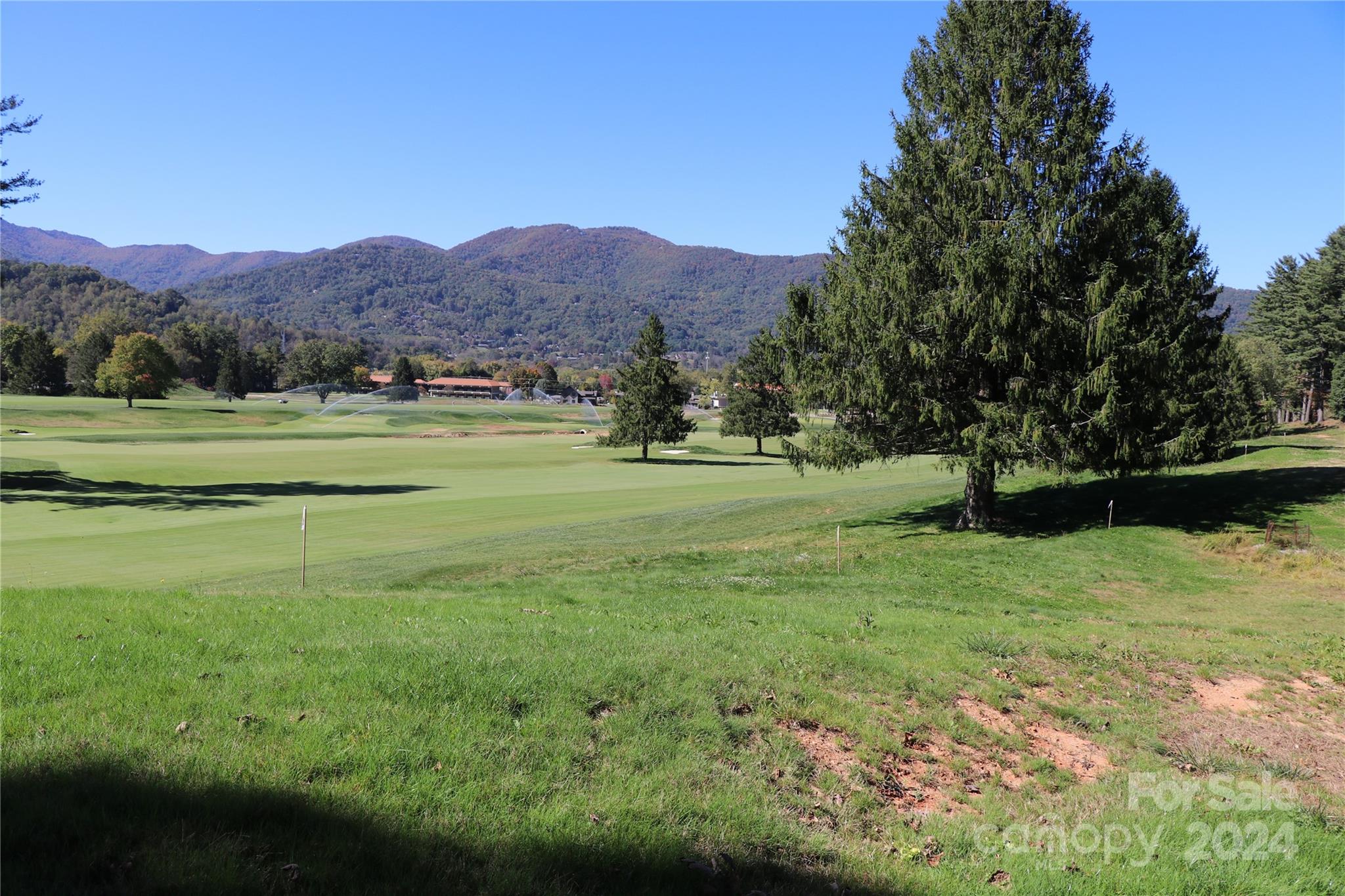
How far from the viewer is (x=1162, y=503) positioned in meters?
28.1

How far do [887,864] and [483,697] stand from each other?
138 inches

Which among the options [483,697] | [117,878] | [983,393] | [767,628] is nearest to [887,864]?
[483,697]

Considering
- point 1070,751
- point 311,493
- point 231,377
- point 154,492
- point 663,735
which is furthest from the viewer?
point 231,377

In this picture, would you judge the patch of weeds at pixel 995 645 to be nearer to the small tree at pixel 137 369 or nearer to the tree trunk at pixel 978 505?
the tree trunk at pixel 978 505

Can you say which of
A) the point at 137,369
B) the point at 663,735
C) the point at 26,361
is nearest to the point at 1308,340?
the point at 663,735

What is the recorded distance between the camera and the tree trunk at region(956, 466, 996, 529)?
2675cm

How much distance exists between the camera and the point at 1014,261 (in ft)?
74.9

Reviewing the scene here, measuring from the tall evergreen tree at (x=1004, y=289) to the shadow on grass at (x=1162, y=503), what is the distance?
211cm

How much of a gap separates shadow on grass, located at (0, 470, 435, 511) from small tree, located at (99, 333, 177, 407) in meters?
78.6

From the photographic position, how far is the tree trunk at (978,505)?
2675 centimetres

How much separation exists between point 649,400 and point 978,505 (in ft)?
157

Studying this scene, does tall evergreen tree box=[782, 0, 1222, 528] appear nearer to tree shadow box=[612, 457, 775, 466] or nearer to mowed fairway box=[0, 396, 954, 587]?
mowed fairway box=[0, 396, 954, 587]


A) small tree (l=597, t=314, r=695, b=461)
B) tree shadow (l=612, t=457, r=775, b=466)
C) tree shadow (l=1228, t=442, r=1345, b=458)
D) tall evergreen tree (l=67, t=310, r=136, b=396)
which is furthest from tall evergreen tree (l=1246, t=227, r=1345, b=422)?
tall evergreen tree (l=67, t=310, r=136, b=396)

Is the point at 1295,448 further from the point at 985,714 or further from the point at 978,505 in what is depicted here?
the point at 985,714
